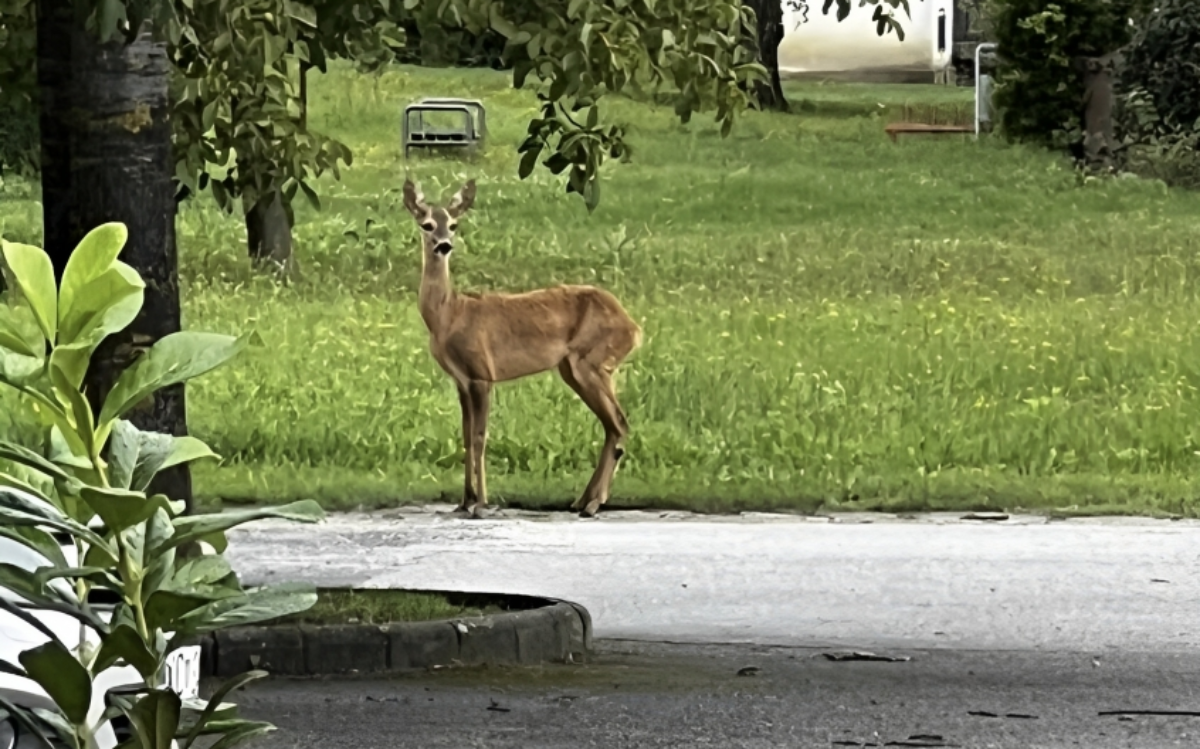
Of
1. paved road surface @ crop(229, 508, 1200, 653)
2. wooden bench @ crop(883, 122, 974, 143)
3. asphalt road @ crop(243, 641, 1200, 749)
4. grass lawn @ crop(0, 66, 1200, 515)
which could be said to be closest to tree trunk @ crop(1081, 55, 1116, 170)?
grass lawn @ crop(0, 66, 1200, 515)

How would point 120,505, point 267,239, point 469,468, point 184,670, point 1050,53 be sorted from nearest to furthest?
point 120,505 < point 184,670 < point 469,468 < point 267,239 < point 1050,53

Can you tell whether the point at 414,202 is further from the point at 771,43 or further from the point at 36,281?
the point at 771,43

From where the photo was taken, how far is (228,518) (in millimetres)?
3031

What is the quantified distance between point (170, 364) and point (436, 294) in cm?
905

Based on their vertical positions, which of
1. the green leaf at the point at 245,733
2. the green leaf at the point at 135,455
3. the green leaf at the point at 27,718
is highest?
the green leaf at the point at 135,455

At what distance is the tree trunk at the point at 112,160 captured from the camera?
7.98 m

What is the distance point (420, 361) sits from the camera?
1741 cm

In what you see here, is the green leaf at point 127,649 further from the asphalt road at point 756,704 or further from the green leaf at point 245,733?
the asphalt road at point 756,704

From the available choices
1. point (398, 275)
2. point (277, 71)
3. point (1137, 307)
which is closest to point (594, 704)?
point (277, 71)

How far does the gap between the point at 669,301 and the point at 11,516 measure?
59.5 feet

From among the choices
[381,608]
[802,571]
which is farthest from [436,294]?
[381,608]

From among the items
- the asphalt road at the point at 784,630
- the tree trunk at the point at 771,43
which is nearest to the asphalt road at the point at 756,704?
the asphalt road at the point at 784,630

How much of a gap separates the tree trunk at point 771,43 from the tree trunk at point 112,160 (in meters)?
28.6

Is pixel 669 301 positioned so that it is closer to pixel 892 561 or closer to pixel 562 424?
pixel 562 424
